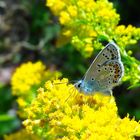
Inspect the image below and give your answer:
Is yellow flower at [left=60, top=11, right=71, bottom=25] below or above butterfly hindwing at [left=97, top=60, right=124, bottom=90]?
above

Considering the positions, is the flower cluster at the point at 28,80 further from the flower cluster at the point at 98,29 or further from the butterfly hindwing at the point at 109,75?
→ the butterfly hindwing at the point at 109,75

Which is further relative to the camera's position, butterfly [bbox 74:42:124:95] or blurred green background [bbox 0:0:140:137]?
blurred green background [bbox 0:0:140:137]

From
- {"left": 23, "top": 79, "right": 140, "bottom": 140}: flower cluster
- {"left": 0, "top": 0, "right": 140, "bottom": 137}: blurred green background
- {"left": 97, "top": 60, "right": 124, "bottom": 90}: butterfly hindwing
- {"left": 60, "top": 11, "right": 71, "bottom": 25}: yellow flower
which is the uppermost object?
{"left": 0, "top": 0, "right": 140, "bottom": 137}: blurred green background

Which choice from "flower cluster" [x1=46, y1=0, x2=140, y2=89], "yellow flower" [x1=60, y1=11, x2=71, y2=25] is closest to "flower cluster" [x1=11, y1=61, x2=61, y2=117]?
"yellow flower" [x1=60, y1=11, x2=71, y2=25]

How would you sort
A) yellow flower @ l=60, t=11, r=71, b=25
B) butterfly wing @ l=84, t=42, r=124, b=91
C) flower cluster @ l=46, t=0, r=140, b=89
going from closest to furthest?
butterfly wing @ l=84, t=42, r=124, b=91 < flower cluster @ l=46, t=0, r=140, b=89 < yellow flower @ l=60, t=11, r=71, b=25

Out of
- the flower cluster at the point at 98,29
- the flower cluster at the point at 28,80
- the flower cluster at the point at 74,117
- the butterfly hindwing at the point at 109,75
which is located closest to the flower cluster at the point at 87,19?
the flower cluster at the point at 98,29

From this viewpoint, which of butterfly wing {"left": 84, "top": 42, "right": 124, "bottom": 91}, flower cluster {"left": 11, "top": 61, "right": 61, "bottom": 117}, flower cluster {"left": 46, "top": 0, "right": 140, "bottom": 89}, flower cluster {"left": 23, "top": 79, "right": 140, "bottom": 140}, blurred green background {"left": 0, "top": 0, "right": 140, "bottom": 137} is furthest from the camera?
blurred green background {"left": 0, "top": 0, "right": 140, "bottom": 137}

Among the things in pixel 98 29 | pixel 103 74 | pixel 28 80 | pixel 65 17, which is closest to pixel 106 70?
pixel 103 74

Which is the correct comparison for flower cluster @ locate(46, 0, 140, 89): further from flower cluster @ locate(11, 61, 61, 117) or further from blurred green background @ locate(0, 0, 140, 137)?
blurred green background @ locate(0, 0, 140, 137)
